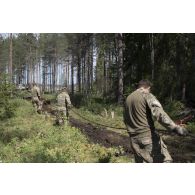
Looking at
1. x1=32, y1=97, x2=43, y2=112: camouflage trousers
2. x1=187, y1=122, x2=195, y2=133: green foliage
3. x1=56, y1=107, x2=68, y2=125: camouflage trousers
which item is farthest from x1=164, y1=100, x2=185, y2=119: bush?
x1=32, y1=97, x2=43, y2=112: camouflage trousers

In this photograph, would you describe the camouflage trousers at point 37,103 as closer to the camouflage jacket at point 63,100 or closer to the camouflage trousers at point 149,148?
the camouflage jacket at point 63,100

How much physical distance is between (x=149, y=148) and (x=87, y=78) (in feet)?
7.65

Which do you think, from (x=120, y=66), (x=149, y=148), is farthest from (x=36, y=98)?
(x=149, y=148)

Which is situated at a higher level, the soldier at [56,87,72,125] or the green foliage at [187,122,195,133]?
the soldier at [56,87,72,125]

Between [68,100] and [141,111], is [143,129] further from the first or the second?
[68,100]

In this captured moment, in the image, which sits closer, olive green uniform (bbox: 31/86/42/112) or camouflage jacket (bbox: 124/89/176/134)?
camouflage jacket (bbox: 124/89/176/134)

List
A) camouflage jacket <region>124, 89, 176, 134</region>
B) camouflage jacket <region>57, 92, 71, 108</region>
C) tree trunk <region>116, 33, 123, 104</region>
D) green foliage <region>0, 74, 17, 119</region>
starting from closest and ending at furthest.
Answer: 1. camouflage jacket <region>124, 89, 176, 134</region>
2. tree trunk <region>116, 33, 123, 104</region>
3. camouflage jacket <region>57, 92, 71, 108</region>
4. green foliage <region>0, 74, 17, 119</region>

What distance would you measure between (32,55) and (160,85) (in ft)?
8.22

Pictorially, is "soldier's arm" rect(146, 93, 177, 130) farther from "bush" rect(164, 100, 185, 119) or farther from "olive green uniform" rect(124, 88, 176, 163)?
"bush" rect(164, 100, 185, 119)

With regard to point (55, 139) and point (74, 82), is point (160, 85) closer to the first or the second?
point (74, 82)

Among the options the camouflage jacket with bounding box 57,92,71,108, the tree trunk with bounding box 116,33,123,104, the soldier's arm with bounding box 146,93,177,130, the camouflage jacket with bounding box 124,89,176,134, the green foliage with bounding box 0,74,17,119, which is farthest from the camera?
the green foliage with bounding box 0,74,17,119

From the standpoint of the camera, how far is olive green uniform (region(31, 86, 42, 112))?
8.95 meters

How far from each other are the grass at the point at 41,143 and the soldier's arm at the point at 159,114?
1523mm
